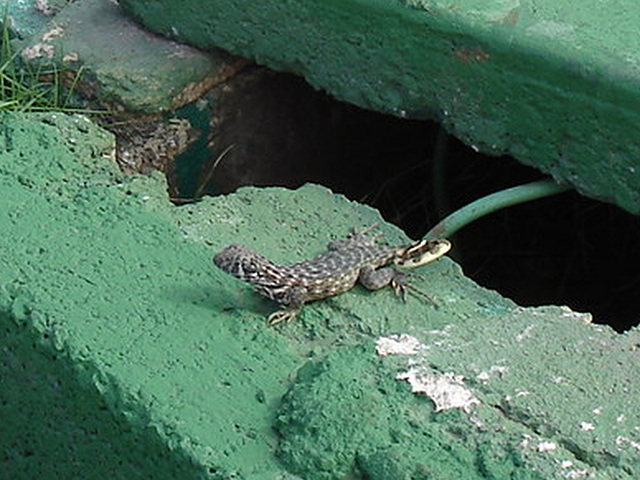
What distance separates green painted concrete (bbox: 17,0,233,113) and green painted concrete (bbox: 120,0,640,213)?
25 centimetres

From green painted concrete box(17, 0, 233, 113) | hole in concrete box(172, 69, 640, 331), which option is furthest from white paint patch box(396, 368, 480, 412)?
hole in concrete box(172, 69, 640, 331)

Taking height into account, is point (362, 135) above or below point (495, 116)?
below

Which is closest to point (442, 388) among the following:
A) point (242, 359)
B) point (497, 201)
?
point (242, 359)

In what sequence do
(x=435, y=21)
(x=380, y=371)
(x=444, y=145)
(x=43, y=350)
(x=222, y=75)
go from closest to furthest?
(x=380, y=371)
(x=43, y=350)
(x=435, y=21)
(x=222, y=75)
(x=444, y=145)

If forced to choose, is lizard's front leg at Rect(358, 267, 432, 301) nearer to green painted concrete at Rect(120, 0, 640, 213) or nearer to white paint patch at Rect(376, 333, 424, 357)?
white paint patch at Rect(376, 333, 424, 357)

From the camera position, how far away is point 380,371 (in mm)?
2857

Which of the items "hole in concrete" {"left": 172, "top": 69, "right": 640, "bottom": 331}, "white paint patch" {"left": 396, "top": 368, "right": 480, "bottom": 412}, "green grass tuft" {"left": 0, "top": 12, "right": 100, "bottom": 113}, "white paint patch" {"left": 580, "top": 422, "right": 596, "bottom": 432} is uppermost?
"white paint patch" {"left": 580, "top": 422, "right": 596, "bottom": 432}

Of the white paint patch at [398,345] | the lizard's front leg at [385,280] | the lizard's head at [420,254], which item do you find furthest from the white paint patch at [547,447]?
the lizard's head at [420,254]

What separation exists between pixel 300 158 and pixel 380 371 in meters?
1.75

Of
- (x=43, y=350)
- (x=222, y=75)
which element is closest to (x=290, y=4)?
(x=222, y=75)

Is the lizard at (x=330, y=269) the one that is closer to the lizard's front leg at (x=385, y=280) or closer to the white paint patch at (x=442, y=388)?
the lizard's front leg at (x=385, y=280)

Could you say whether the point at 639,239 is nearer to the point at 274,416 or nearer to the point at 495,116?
the point at 495,116

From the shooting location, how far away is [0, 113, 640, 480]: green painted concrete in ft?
8.96

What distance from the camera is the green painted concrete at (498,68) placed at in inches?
130
